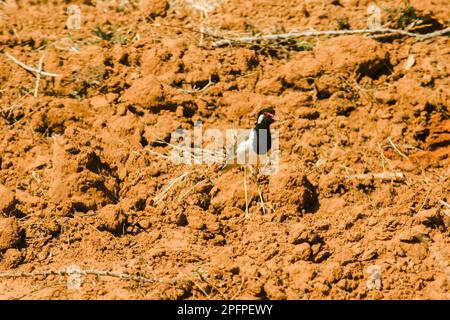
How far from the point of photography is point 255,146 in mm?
5238

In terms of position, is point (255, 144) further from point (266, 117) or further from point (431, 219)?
point (431, 219)

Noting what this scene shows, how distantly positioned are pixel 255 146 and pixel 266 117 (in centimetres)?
32

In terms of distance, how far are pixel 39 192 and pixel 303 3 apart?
12.7ft

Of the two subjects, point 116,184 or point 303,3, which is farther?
point 303,3

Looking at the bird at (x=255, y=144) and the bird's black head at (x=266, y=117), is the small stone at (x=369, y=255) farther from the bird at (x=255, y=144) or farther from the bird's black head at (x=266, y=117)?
the bird's black head at (x=266, y=117)

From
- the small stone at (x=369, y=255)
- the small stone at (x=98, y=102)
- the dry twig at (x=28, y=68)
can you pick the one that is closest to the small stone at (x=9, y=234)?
the small stone at (x=98, y=102)

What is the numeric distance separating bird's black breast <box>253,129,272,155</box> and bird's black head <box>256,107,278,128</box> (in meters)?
0.06

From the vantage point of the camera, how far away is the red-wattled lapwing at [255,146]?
5238 mm

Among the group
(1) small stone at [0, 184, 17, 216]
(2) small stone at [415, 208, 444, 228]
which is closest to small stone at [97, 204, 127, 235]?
(1) small stone at [0, 184, 17, 216]

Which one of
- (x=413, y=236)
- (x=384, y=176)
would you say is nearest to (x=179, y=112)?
(x=384, y=176)

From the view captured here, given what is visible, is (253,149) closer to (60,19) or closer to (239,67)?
(239,67)

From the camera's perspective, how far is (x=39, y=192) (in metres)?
4.85

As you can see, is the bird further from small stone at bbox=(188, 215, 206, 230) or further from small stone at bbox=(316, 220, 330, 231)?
small stone at bbox=(316, 220, 330, 231)
